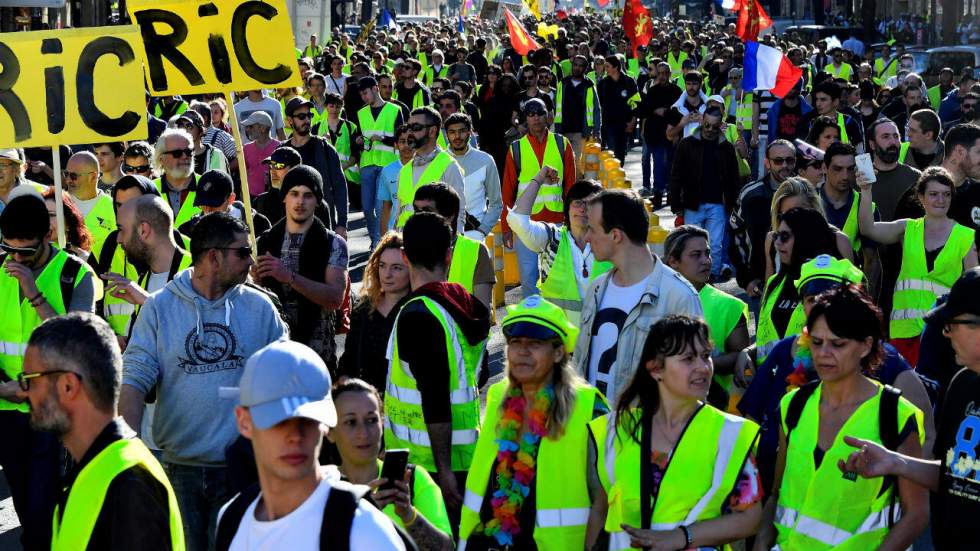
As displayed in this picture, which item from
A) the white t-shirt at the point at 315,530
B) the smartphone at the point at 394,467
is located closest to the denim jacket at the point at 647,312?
the smartphone at the point at 394,467

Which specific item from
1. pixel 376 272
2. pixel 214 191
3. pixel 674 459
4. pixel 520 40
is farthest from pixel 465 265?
pixel 520 40

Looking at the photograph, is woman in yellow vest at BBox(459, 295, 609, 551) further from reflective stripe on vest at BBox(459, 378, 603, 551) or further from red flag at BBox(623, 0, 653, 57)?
red flag at BBox(623, 0, 653, 57)

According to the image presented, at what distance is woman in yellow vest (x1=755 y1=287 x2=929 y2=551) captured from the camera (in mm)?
4883

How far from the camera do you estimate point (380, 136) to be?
15.9 metres

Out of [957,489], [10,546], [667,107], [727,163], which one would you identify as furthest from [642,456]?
[667,107]

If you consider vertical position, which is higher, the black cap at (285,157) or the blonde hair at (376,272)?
the black cap at (285,157)

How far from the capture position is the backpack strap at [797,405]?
511 cm

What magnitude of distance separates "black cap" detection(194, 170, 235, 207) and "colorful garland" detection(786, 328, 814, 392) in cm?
411

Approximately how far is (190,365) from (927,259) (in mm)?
4353

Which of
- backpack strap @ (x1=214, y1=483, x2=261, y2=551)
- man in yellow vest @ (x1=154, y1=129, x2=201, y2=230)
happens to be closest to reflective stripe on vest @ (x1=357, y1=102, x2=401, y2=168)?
man in yellow vest @ (x1=154, y1=129, x2=201, y2=230)

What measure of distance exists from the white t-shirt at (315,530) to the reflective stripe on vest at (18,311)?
352cm

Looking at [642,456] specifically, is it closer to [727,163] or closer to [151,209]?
[151,209]

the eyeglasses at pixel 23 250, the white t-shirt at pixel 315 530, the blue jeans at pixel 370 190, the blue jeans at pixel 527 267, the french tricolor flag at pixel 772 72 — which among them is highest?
the french tricolor flag at pixel 772 72

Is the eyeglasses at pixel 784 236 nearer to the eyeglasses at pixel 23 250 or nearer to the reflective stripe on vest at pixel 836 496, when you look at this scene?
the reflective stripe on vest at pixel 836 496
